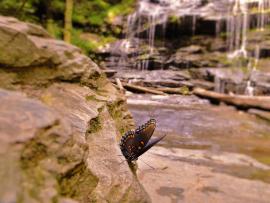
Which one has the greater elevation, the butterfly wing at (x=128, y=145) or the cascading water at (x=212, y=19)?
the cascading water at (x=212, y=19)

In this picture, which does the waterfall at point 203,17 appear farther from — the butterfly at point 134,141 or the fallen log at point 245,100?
the butterfly at point 134,141

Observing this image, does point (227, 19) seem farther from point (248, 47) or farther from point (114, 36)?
point (114, 36)

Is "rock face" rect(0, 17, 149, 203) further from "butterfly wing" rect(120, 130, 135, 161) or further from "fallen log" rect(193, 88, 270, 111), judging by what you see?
"fallen log" rect(193, 88, 270, 111)

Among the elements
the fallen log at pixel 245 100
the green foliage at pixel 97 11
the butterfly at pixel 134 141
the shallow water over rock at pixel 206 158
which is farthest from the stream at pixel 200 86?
the green foliage at pixel 97 11

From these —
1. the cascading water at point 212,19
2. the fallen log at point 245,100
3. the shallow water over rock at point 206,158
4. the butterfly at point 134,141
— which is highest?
the cascading water at point 212,19

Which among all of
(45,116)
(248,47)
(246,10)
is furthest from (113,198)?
(246,10)

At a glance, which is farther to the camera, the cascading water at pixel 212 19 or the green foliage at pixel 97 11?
the green foliage at pixel 97 11
